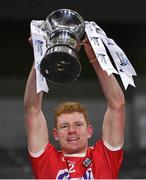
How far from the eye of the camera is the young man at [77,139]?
7.34 feet

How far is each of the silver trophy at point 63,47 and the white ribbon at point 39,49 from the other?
28mm

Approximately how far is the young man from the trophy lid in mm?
76

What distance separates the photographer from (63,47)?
2076 mm

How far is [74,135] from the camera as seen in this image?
2242 millimetres

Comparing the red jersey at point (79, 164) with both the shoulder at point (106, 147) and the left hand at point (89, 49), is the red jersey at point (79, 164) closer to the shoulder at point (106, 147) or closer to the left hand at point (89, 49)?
the shoulder at point (106, 147)

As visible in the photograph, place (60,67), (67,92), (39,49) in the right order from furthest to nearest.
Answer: (67,92), (39,49), (60,67)

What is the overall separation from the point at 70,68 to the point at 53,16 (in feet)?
0.85

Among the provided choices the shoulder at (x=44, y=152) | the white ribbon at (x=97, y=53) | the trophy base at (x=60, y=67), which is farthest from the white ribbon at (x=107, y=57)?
the shoulder at (x=44, y=152)

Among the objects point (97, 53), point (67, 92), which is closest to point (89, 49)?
point (97, 53)

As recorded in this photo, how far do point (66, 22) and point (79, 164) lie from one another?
1.72 feet

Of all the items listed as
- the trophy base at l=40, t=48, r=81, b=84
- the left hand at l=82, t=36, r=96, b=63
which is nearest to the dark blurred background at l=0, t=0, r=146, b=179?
the left hand at l=82, t=36, r=96, b=63

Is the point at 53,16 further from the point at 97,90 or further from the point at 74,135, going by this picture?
the point at 97,90

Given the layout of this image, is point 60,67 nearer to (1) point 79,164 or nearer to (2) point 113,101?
(2) point 113,101

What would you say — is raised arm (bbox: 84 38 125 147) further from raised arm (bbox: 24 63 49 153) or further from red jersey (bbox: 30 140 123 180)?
raised arm (bbox: 24 63 49 153)
